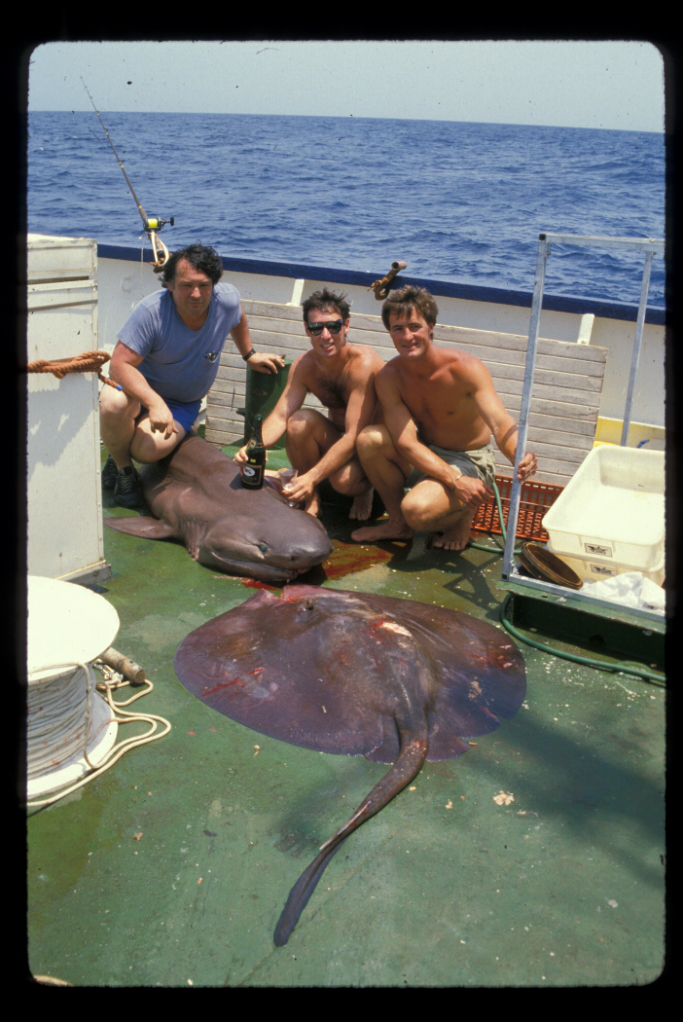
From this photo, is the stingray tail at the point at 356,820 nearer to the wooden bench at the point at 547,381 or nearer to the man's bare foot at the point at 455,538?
the man's bare foot at the point at 455,538

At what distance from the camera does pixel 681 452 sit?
304 cm

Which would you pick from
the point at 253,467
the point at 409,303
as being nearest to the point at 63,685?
the point at 253,467

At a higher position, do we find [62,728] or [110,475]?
[110,475]

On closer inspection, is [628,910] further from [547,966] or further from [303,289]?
[303,289]

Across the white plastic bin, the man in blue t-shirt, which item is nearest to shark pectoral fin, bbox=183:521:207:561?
the man in blue t-shirt

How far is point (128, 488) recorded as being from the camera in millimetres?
5047

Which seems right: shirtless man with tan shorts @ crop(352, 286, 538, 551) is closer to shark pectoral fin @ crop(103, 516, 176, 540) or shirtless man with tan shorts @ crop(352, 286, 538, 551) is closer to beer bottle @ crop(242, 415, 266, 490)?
beer bottle @ crop(242, 415, 266, 490)

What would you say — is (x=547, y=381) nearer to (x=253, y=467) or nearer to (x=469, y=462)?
(x=469, y=462)

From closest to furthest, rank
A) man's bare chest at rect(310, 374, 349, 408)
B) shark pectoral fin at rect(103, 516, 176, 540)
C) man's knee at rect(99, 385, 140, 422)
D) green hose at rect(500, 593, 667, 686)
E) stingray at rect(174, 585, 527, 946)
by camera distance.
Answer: stingray at rect(174, 585, 527, 946), green hose at rect(500, 593, 667, 686), shark pectoral fin at rect(103, 516, 176, 540), man's knee at rect(99, 385, 140, 422), man's bare chest at rect(310, 374, 349, 408)

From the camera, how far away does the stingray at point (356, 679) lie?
2758 millimetres

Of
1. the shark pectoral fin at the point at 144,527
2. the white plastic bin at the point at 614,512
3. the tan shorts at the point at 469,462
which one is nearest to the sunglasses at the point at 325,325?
the tan shorts at the point at 469,462

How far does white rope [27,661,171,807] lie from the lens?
2504 mm

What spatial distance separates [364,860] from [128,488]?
337cm

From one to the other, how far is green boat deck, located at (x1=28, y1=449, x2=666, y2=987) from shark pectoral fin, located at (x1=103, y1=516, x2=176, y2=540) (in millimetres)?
1386
